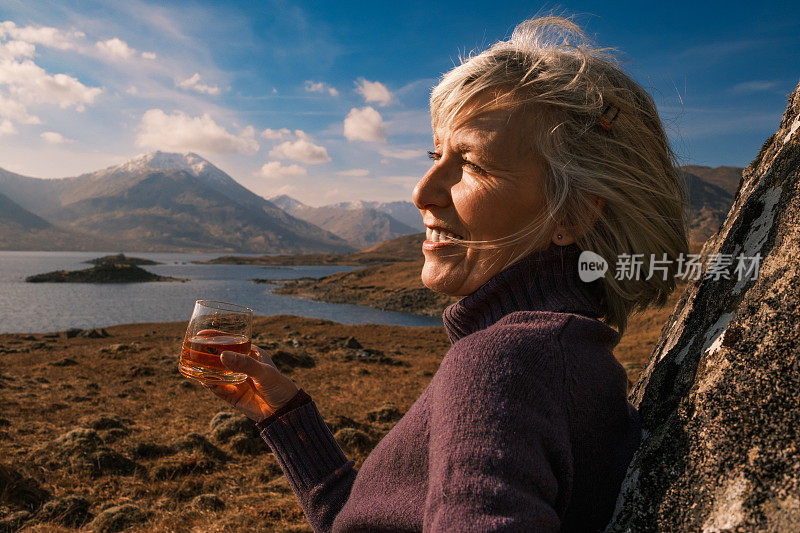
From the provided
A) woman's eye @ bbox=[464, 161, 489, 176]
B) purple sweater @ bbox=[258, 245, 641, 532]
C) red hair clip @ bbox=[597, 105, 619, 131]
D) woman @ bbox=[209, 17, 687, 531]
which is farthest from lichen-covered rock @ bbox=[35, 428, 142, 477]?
red hair clip @ bbox=[597, 105, 619, 131]

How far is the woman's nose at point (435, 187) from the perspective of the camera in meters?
1.56

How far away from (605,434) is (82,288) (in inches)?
3851

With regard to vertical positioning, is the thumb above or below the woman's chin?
below

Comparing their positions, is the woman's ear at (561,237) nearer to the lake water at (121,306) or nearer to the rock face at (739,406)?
the rock face at (739,406)

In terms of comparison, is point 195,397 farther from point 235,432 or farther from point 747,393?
point 747,393

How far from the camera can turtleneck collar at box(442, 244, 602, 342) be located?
1350mm

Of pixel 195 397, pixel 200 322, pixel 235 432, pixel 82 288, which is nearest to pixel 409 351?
pixel 195 397

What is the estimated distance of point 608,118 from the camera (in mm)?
1418

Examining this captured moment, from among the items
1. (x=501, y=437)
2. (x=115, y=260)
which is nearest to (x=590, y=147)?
(x=501, y=437)

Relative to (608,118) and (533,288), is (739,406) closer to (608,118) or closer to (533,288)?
(533,288)

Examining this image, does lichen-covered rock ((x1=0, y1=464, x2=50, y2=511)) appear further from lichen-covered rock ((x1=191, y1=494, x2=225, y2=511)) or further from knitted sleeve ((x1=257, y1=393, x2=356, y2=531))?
knitted sleeve ((x1=257, y1=393, x2=356, y2=531))

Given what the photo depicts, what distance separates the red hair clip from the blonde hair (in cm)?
2

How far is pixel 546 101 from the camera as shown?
1.41 meters

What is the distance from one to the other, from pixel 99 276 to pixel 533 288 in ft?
360
